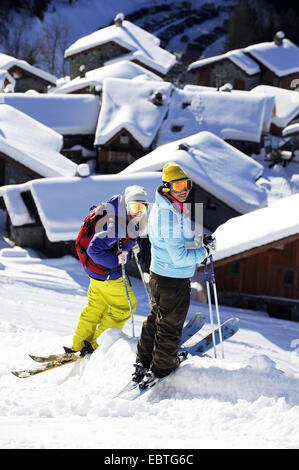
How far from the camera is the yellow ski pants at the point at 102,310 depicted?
5.24m

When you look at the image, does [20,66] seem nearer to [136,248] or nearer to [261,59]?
[261,59]

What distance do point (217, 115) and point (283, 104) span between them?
9864 millimetres

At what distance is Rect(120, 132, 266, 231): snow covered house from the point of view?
16.9 meters

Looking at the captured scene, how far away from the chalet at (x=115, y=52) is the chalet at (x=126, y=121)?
12661 millimetres

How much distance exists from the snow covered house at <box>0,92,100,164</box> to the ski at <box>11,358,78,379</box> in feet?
75.0

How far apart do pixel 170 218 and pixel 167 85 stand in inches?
1043

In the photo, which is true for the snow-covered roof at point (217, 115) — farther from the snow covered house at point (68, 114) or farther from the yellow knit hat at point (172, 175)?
the yellow knit hat at point (172, 175)

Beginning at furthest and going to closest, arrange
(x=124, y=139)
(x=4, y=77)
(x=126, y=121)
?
(x=4, y=77), (x=124, y=139), (x=126, y=121)

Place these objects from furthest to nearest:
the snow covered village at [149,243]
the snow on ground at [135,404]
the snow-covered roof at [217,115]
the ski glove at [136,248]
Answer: the snow-covered roof at [217,115] → the ski glove at [136,248] → the snow covered village at [149,243] → the snow on ground at [135,404]

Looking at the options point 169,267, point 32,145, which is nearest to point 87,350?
point 169,267

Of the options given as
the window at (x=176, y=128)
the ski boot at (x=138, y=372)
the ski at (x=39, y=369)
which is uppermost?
the ski boot at (x=138, y=372)

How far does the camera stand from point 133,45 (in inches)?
1588

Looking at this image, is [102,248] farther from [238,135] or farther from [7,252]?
[238,135]

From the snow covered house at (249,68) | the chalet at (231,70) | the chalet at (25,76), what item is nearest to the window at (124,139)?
the chalet at (25,76)
